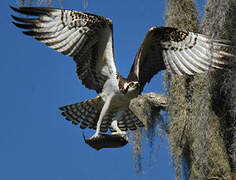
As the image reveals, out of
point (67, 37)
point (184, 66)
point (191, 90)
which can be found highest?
point (67, 37)

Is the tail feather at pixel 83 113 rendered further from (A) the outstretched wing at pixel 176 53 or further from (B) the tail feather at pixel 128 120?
(A) the outstretched wing at pixel 176 53

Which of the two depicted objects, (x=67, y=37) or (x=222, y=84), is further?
(x=222, y=84)

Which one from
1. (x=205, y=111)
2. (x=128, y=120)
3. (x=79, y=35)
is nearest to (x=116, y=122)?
(x=128, y=120)

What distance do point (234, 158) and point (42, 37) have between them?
236 centimetres

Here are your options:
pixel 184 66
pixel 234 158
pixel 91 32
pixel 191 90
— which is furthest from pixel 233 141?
pixel 91 32

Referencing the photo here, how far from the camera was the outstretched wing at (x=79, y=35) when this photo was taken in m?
4.98

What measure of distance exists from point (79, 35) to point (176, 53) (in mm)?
959

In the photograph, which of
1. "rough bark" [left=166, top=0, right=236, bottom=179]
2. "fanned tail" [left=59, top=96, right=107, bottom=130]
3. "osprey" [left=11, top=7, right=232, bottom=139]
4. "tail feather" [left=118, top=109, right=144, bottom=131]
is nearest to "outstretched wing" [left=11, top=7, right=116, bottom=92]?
"osprey" [left=11, top=7, right=232, bottom=139]

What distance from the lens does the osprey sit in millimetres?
5035

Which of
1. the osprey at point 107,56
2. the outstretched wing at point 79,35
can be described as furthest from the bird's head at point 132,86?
the outstretched wing at point 79,35

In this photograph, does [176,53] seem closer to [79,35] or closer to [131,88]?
[131,88]

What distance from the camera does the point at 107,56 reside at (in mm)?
5227

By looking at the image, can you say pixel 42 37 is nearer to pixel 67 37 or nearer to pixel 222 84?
pixel 67 37

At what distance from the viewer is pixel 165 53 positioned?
18.0 feet
